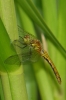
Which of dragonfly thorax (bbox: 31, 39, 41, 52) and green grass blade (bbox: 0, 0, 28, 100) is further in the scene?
dragonfly thorax (bbox: 31, 39, 41, 52)

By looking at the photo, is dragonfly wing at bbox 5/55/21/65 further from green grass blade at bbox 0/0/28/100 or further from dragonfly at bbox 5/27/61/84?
dragonfly at bbox 5/27/61/84

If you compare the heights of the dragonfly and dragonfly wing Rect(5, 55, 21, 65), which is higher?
the dragonfly

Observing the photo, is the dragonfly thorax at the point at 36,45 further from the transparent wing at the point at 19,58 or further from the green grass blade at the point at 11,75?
the green grass blade at the point at 11,75

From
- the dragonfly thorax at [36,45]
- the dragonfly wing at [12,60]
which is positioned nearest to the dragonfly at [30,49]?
the dragonfly thorax at [36,45]

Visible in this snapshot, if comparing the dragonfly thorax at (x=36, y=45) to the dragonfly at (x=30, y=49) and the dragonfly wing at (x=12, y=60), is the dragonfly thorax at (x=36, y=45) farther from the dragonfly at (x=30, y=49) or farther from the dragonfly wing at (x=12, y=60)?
the dragonfly wing at (x=12, y=60)

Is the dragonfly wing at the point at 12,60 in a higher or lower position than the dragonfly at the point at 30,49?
lower

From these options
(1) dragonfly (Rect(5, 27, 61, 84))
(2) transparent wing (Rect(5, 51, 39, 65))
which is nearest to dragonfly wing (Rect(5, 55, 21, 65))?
(2) transparent wing (Rect(5, 51, 39, 65))

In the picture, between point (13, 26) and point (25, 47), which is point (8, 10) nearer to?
point (13, 26)

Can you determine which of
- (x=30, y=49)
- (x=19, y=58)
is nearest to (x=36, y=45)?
(x=30, y=49)

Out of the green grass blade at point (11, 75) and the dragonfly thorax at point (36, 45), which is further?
the dragonfly thorax at point (36, 45)

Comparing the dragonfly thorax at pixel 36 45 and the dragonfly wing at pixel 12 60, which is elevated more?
the dragonfly thorax at pixel 36 45

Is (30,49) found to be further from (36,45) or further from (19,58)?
(19,58)
